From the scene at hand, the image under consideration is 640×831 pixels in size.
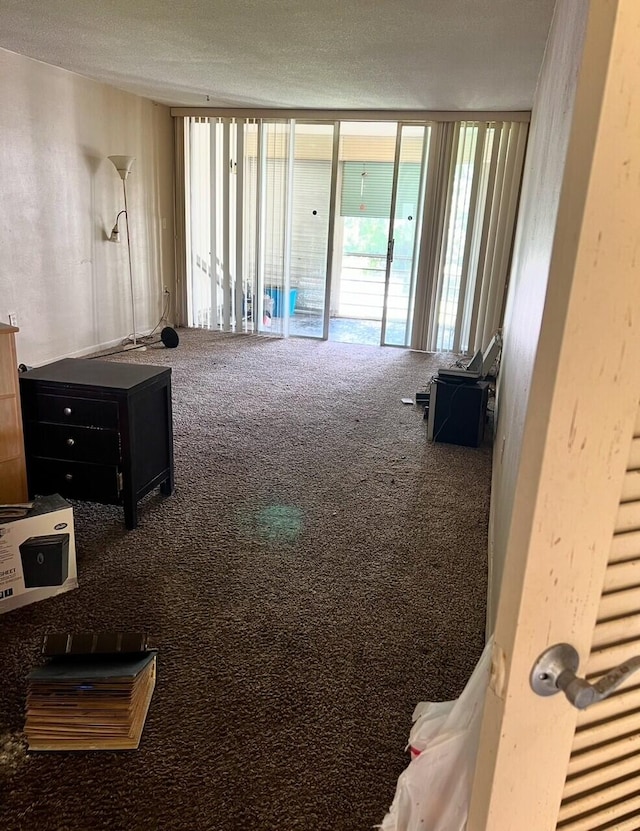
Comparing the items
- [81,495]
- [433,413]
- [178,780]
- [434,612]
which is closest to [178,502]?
[81,495]

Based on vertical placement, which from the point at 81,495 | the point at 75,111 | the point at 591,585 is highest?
the point at 75,111

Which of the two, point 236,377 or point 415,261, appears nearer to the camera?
point 236,377

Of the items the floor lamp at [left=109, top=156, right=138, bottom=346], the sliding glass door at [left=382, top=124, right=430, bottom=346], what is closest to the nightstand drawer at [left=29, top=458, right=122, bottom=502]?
the floor lamp at [left=109, top=156, right=138, bottom=346]

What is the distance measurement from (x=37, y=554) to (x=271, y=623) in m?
0.85

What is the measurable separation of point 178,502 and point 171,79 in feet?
12.5

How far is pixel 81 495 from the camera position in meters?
2.71

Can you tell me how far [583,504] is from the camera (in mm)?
614

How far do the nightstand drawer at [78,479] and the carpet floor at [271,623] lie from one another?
0.56ft

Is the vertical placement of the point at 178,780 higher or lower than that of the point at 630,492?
lower

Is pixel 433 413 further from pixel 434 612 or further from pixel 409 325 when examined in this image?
A: pixel 409 325

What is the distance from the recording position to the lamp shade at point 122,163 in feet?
18.2

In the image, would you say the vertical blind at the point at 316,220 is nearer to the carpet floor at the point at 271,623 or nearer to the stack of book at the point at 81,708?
the carpet floor at the point at 271,623

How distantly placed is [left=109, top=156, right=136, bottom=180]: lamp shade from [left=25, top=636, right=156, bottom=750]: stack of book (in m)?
5.00

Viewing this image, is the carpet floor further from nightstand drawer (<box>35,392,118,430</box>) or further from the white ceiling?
the white ceiling
